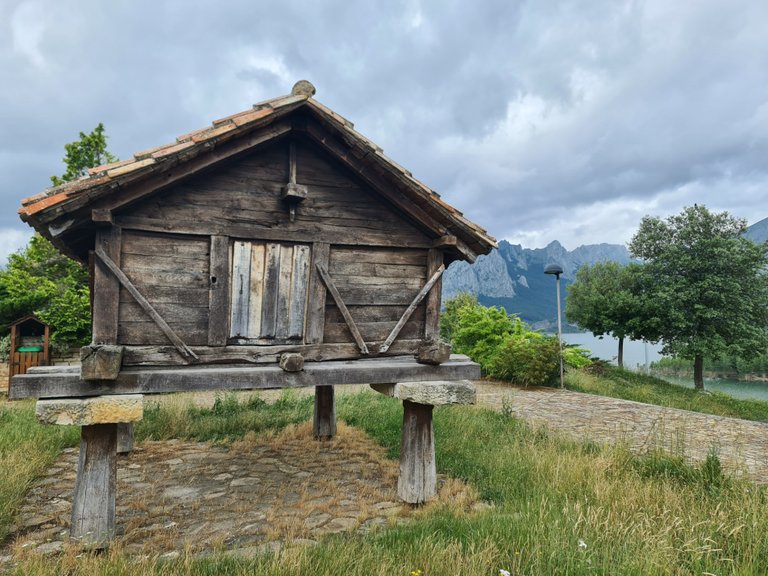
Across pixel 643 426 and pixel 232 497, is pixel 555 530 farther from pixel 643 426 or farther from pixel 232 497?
pixel 643 426

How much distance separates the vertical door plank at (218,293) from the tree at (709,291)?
22.0m

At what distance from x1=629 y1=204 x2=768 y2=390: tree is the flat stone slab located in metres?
19.8

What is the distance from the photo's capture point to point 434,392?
4.82m

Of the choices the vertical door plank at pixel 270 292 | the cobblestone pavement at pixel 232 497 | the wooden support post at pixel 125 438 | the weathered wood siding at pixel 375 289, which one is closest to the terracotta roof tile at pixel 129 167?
the vertical door plank at pixel 270 292

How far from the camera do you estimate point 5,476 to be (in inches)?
201

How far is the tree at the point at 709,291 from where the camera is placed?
1980 centimetres

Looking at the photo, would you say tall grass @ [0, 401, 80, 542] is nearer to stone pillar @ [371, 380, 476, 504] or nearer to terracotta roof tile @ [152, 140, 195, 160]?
terracotta roof tile @ [152, 140, 195, 160]

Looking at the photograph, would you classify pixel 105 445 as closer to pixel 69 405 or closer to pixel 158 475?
pixel 69 405

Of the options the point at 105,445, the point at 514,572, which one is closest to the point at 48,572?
the point at 105,445

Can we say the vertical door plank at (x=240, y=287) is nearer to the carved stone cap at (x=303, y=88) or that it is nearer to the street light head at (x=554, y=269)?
the carved stone cap at (x=303, y=88)

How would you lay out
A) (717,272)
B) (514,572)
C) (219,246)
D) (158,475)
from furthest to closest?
(717,272), (158,475), (219,246), (514,572)

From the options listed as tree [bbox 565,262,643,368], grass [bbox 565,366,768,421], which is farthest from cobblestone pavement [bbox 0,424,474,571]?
tree [bbox 565,262,643,368]

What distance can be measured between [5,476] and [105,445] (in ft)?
7.82

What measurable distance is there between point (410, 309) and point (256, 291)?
170cm
